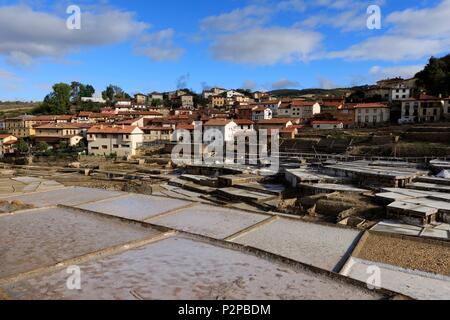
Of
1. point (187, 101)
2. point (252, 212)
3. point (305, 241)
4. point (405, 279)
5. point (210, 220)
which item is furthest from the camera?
point (187, 101)

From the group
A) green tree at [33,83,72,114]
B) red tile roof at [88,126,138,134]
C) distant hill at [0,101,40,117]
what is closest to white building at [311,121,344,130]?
red tile roof at [88,126,138,134]

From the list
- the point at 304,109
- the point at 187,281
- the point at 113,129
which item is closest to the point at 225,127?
the point at 113,129

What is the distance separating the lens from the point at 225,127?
4406 centimetres

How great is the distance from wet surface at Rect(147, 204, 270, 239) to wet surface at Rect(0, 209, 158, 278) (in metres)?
1.60

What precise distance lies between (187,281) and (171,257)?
99 cm

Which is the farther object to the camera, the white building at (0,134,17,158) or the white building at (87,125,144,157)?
the white building at (0,134,17,158)

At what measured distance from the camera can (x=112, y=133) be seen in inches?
1689

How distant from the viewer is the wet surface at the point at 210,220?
27.7 feet

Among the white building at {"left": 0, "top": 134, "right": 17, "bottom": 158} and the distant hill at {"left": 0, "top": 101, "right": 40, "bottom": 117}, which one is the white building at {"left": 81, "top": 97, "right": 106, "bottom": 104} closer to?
the distant hill at {"left": 0, "top": 101, "right": 40, "bottom": 117}

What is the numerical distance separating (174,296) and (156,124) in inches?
1921

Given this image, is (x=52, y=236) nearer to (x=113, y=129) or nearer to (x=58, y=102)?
(x=113, y=129)

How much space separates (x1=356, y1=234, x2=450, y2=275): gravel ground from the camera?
23.4 ft

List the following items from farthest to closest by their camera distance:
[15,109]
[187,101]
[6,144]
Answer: [15,109], [187,101], [6,144]

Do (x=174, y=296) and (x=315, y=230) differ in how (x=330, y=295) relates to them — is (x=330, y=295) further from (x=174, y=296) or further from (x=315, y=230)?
(x=315, y=230)
